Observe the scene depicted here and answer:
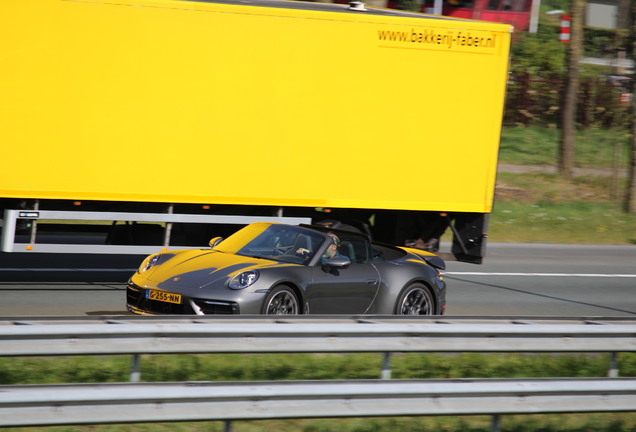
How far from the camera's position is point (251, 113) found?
12211mm

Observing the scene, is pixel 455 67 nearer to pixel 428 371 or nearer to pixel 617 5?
pixel 428 371

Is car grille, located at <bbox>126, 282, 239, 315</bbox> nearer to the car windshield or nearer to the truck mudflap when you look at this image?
the car windshield

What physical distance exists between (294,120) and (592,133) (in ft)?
77.1

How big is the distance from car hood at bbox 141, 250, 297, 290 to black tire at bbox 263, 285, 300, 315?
0.98 feet

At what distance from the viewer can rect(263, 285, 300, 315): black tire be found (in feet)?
30.4

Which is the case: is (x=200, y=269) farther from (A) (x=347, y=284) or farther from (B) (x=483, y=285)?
(B) (x=483, y=285)

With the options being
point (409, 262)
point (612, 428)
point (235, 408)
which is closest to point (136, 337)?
point (235, 408)

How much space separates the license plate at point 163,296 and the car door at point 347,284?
145 cm

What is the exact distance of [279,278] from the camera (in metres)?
9.40

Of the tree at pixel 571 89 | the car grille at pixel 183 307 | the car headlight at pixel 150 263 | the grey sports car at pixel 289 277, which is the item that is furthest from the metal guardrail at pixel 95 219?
the tree at pixel 571 89

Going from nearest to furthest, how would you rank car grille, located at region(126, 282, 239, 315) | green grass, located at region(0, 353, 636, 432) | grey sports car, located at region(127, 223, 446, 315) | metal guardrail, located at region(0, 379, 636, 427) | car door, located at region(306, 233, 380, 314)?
metal guardrail, located at region(0, 379, 636, 427) → green grass, located at region(0, 353, 636, 432) → car grille, located at region(126, 282, 239, 315) → grey sports car, located at region(127, 223, 446, 315) → car door, located at region(306, 233, 380, 314)

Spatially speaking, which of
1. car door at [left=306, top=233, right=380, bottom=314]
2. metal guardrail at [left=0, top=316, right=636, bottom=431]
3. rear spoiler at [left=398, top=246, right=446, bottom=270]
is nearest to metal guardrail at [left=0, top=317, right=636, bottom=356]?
metal guardrail at [left=0, top=316, right=636, bottom=431]

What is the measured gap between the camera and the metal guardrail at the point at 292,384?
507cm

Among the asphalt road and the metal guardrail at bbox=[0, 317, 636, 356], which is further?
the asphalt road
